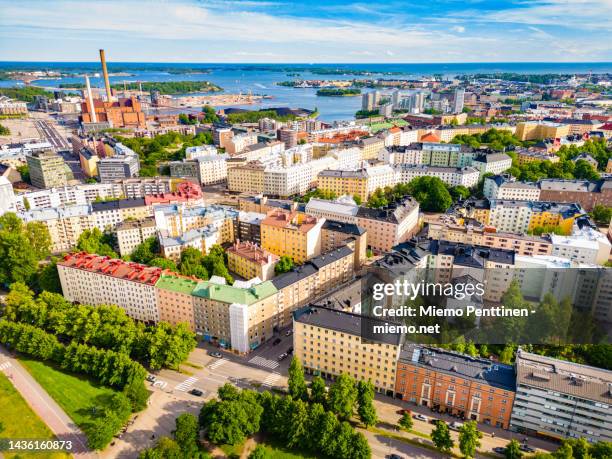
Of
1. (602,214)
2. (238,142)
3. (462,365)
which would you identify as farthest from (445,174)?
(238,142)

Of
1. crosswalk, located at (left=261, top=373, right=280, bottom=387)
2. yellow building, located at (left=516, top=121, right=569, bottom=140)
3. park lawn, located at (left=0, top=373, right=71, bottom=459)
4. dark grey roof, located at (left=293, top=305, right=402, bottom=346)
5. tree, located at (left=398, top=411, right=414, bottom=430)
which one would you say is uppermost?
yellow building, located at (left=516, top=121, right=569, bottom=140)

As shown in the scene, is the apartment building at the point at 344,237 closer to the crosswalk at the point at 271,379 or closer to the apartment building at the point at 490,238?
the apartment building at the point at 490,238

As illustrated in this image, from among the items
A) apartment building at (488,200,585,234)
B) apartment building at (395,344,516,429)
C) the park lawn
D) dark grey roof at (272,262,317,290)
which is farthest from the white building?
apartment building at (395,344,516,429)

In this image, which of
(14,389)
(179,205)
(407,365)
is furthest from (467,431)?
(179,205)

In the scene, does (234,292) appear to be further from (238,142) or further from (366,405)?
(238,142)

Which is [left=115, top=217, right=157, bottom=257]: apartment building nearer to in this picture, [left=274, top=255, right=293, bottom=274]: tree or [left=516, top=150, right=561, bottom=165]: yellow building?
[left=274, top=255, right=293, bottom=274]: tree

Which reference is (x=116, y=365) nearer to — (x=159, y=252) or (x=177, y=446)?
(x=177, y=446)
